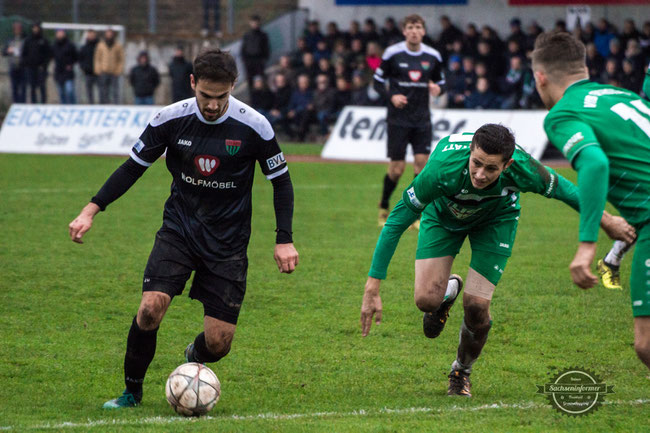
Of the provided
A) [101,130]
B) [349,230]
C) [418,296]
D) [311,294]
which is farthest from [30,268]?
[101,130]

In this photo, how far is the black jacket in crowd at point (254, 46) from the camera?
81.8 feet

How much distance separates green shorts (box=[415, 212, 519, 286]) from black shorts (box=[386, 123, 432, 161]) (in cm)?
604

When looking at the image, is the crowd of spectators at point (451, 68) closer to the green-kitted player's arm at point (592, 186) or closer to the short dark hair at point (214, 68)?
the short dark hair at point (214, 68)

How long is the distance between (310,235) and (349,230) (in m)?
0.61

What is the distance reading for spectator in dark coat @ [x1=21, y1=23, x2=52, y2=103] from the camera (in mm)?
23859

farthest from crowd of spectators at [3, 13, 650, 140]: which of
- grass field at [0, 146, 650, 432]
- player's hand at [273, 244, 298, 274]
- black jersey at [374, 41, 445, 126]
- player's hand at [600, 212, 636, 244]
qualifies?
player's hand at [600, 212, 636, 244]

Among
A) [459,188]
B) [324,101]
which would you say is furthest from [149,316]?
[324,101]

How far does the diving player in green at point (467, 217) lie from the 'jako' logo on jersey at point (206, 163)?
1033mm

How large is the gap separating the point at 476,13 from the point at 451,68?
4.72 m

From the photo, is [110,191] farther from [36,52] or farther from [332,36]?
[332,36]

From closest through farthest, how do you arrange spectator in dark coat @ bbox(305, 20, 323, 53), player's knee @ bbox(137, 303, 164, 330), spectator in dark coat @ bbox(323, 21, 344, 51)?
player's knee @ bbox(137, 303, 164, 330)
spectator in dark coat @ bbox(323, 21, 344, 51)
spectator in dark coat @ bbox(305, 20, 323, 53)

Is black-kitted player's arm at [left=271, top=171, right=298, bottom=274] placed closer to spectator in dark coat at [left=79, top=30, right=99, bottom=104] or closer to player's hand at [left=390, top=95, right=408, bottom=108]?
player's hand at [left=390, top=95, right=408, bottom=108]

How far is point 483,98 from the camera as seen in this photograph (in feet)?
69.2

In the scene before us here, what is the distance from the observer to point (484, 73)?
21.4 m
